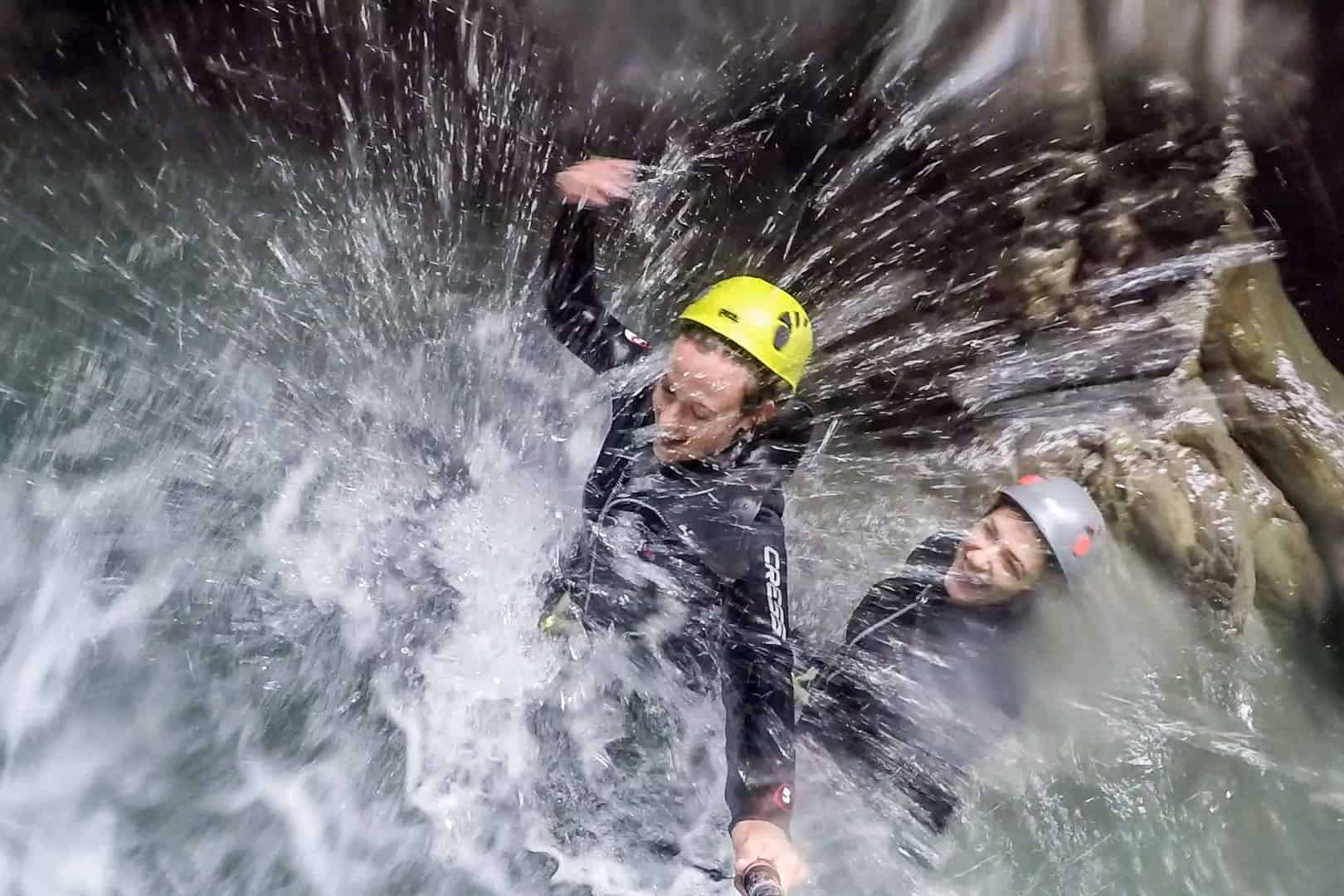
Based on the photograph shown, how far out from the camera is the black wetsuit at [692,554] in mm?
1383

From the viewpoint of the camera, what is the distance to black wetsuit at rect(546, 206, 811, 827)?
1.38 metres

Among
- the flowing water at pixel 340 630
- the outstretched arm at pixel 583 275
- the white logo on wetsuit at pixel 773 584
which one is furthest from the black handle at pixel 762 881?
the outstretched arm at pixel 583 275

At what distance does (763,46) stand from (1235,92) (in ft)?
3.78

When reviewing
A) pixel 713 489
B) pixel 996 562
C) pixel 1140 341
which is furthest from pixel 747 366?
pixel 1140 341

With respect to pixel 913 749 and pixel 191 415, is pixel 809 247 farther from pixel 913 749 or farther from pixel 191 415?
pixel 191 415

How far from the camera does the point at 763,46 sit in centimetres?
232

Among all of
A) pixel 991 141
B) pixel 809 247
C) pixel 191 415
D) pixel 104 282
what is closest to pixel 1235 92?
pixel 991 141

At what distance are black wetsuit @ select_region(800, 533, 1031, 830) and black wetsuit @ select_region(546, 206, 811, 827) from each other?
0.32 m

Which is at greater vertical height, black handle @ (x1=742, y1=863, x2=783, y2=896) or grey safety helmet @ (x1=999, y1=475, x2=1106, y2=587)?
grey safety helmet @ (x1=999, y1=475, x2=1106, y2=587)

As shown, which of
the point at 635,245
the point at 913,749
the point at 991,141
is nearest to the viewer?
the point at 913,749

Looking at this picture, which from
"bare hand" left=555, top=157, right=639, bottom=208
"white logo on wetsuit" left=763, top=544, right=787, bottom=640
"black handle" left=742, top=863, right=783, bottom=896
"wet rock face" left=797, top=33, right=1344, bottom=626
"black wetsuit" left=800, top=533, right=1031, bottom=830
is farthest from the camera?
"wet rock face" left=797, top=33, right=1344, bottom=626

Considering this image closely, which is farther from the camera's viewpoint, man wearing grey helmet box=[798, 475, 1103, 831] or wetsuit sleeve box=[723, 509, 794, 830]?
man wearing grey helmet box=[798, 475, 1103, 831]

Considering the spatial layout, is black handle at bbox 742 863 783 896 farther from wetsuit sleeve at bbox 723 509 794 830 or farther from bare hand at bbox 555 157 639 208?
bare hand at bbox 555 157 639 208

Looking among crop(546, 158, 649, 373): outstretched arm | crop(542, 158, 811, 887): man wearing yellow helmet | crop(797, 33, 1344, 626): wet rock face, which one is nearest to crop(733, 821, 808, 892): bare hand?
crop(542, 158, 811, 887): man wearing yellow helmet
